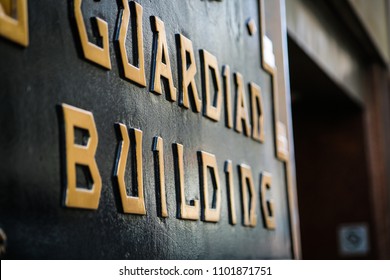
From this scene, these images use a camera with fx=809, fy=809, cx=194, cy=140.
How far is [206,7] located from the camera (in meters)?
2.50

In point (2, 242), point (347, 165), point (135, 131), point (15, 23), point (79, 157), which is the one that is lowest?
point (2, 242)

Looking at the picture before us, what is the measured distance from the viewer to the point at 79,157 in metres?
1.63

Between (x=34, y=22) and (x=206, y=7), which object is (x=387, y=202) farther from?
(x=34, y=22)

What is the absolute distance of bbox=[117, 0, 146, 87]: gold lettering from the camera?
187cm

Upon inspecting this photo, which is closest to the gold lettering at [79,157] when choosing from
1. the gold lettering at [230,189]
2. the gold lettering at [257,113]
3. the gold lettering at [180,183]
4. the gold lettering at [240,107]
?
the gold lettering at [180,183]

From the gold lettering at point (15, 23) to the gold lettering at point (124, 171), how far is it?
387 millimetres

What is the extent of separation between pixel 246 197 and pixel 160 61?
77cm

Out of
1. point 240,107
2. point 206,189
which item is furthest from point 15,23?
point 240,107

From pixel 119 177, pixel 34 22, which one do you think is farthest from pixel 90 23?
pixel 119 177

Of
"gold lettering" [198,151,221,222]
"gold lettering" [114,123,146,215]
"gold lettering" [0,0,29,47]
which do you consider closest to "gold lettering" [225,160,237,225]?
"gold lettering" [198,151,221,222]

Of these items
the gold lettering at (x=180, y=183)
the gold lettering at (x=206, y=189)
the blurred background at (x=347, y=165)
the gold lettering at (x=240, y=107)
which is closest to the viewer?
the gold lettering at (x=180, y=183)

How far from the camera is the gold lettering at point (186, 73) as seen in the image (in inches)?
86.0

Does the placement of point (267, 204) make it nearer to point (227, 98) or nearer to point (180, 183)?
point (227, 98)

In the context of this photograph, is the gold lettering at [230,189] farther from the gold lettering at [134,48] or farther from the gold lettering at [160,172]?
the gold lettering at [134,48]
